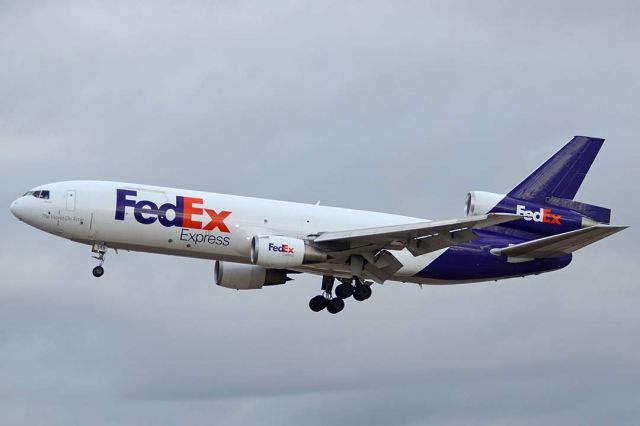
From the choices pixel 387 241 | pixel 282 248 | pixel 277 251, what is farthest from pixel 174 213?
pixel 387 241

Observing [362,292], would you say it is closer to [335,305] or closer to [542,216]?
[335,305]

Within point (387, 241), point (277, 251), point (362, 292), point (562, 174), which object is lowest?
point (362, 292)

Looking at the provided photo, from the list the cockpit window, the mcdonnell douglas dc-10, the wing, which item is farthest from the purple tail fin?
the cockpit window

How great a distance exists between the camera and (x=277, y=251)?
6975 cm

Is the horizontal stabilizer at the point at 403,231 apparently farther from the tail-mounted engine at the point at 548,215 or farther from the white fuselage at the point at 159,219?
the tail-mounted engine at the point at 548,215

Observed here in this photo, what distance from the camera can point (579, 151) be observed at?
77938mm

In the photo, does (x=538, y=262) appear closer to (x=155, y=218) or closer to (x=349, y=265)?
(x=349, y=265)

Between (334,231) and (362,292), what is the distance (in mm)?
3941

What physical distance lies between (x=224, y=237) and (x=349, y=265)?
20.8 feet

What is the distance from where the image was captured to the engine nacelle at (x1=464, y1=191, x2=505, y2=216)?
74562 mm

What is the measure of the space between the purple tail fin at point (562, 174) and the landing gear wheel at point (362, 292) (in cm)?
831

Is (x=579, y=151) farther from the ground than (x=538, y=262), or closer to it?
farther from the ground

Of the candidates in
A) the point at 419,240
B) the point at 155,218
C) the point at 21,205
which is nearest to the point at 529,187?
the point at 419,240

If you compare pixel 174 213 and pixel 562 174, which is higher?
pixel 562 174
